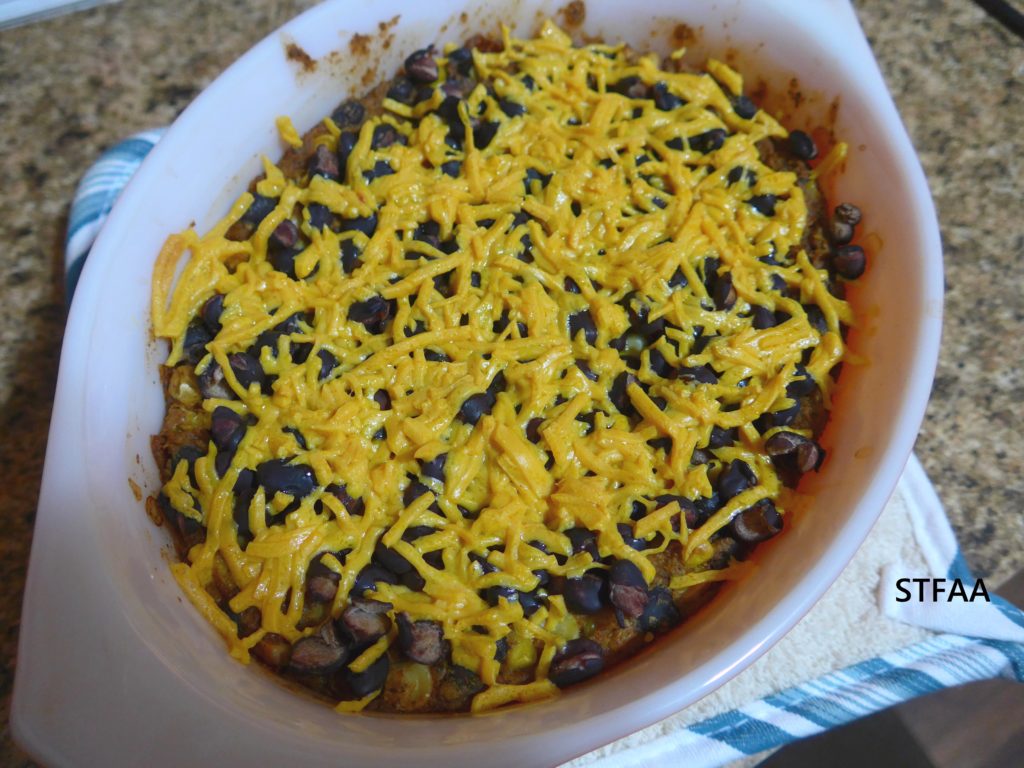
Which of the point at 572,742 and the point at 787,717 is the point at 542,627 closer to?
the point at 572,742

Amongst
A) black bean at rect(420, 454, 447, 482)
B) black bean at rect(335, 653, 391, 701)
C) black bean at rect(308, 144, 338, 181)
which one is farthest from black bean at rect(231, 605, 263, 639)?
black bean at rect(308, 144, 338, 181)

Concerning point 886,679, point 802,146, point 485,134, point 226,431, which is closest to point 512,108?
point 485,134

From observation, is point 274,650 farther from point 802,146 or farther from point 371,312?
point 802,146

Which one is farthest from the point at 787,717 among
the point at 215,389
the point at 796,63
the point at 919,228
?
the point at 796,63

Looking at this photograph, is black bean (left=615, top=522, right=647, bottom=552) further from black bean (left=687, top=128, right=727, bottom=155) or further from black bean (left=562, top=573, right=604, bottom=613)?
black bean (left=687, top=128, right=727, bottom=155)

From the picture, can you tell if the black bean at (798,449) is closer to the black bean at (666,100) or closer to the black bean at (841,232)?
the black bean at (841,232)
